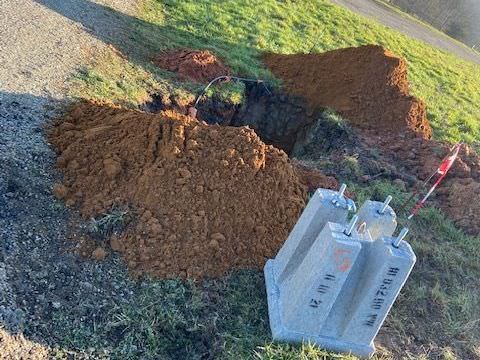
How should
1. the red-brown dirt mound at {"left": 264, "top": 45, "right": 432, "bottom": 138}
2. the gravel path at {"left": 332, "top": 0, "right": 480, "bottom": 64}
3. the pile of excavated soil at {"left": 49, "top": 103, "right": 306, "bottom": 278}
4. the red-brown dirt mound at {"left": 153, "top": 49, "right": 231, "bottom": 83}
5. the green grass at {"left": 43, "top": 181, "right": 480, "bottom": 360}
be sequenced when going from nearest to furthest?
the green grass at {"left": 43, "top": 181, "right": 480, "bottom": 360}
the pile of excavated soil at {"left": 49, "top": 103, "right": 306, "bottom": 278}
the red-brown dirt mound at {"left": 153, "top": 49, "right": 231, "bottom": 83}
the red-brown dirt mound at {"left": 264, "top": 45, "right": 432, "bottom": 138}
the gravel path at {"left": 332, "top": 0, "right": 480, "bottom": 64}

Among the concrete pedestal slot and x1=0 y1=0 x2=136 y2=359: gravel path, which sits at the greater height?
the concrete pedestal slot

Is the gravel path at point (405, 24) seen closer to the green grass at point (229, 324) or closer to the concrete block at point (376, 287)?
the green grass at point (229, 324)

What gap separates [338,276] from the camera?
4695mm

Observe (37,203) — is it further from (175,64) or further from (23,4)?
(23,4)

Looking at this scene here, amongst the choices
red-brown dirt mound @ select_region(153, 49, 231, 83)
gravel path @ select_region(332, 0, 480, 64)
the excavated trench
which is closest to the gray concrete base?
the excavated trench

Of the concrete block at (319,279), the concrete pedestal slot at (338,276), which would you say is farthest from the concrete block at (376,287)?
the concrete block at (319,279)

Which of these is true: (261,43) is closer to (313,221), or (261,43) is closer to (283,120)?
(283,120)

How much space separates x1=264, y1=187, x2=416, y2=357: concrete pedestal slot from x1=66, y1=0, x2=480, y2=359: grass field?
0.21 m

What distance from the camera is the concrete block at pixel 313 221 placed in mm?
5098

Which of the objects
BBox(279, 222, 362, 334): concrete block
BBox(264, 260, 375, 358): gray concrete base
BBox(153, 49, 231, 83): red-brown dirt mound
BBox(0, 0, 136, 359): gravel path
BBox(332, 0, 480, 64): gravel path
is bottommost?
BBox(0, 0, 136, 359): gravel path

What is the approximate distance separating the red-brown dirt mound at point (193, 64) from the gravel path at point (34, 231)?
2405 millimetres

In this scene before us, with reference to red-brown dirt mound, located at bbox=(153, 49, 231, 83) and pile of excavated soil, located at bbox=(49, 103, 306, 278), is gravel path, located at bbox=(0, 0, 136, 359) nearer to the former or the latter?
pile of excavated soil, located at bbox=(49, 103, 306, 278)

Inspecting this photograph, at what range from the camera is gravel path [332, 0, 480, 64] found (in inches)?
878

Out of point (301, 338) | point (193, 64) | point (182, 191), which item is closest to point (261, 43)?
point (193, 64)
